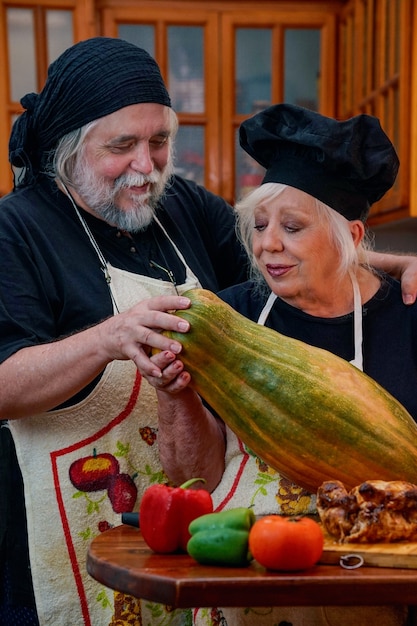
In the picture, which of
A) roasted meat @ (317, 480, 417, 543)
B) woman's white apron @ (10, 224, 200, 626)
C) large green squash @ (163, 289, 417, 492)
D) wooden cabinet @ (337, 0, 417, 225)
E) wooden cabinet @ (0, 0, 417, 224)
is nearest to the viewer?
roasted meat @ (317, 480, 417, 543)

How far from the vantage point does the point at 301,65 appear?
4.22 m

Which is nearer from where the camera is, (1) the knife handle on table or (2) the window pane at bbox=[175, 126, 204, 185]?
(1) the knife handle on table

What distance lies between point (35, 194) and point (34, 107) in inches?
7.6

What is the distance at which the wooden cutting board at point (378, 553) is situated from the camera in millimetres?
1217

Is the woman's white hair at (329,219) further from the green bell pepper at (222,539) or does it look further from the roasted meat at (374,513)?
the green bell pepper at (222,539)

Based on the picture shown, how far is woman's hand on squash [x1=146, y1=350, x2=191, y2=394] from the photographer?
1483 millimetres

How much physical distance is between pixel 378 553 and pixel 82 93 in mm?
1139

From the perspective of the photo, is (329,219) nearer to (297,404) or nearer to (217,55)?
(297,404)

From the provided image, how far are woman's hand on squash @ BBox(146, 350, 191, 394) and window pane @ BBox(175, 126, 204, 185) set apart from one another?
278cm

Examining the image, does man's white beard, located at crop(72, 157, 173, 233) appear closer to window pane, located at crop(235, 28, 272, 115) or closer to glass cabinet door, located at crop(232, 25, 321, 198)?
glass cabinet door, located at crop(232, 25, 321, 198)

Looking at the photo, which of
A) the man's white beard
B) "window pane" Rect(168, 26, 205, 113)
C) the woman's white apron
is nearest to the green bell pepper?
the woman's white apron

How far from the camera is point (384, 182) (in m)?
1.73

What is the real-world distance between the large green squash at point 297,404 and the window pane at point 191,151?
275cm

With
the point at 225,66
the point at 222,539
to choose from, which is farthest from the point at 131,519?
the point at 225,66
